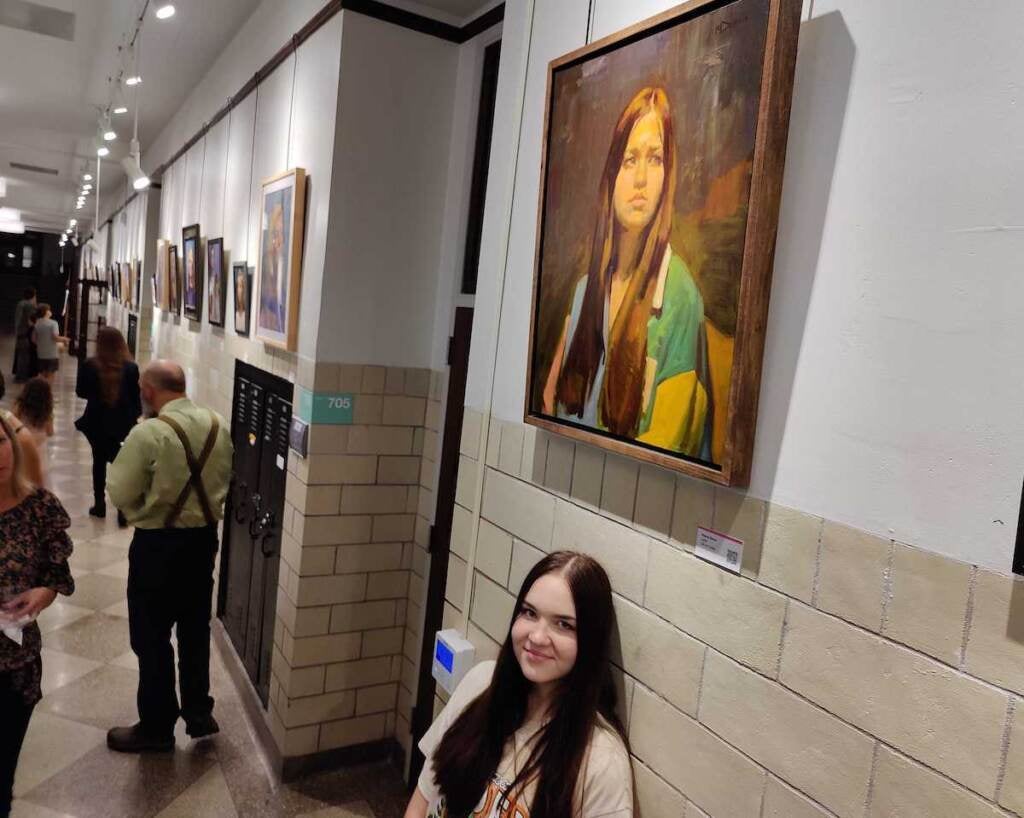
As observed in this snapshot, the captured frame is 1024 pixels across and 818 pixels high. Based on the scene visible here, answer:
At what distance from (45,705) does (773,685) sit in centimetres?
358

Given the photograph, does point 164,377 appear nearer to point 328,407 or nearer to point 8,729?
point 328,407

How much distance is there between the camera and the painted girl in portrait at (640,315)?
50.5 inches

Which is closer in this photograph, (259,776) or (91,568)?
(259,776)

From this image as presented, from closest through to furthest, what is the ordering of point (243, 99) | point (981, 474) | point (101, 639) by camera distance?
point (981, 474) → point (101, 639) → point (243, 99)

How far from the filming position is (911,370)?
1002 millimetres

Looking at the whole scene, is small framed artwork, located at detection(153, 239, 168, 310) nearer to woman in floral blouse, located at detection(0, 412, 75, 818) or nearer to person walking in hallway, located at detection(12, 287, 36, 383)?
person walking in hallway, located at detection(12, 287, 36, 383)

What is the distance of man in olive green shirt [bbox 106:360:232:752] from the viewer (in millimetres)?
3043

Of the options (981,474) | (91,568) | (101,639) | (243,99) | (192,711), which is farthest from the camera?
(91,568)

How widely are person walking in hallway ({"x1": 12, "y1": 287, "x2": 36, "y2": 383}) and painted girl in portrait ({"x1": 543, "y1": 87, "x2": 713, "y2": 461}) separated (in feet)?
36.4

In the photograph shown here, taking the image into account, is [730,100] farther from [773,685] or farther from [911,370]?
[773,685]

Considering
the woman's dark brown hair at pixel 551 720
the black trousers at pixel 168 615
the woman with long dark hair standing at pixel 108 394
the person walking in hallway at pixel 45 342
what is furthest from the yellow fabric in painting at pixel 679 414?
the person walking in hallway at pixel 45 342

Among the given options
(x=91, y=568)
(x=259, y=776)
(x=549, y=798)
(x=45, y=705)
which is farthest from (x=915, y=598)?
(x=91, y=568)

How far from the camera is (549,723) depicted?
1430 mm

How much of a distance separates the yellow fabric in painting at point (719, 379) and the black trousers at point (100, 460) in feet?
17.4
